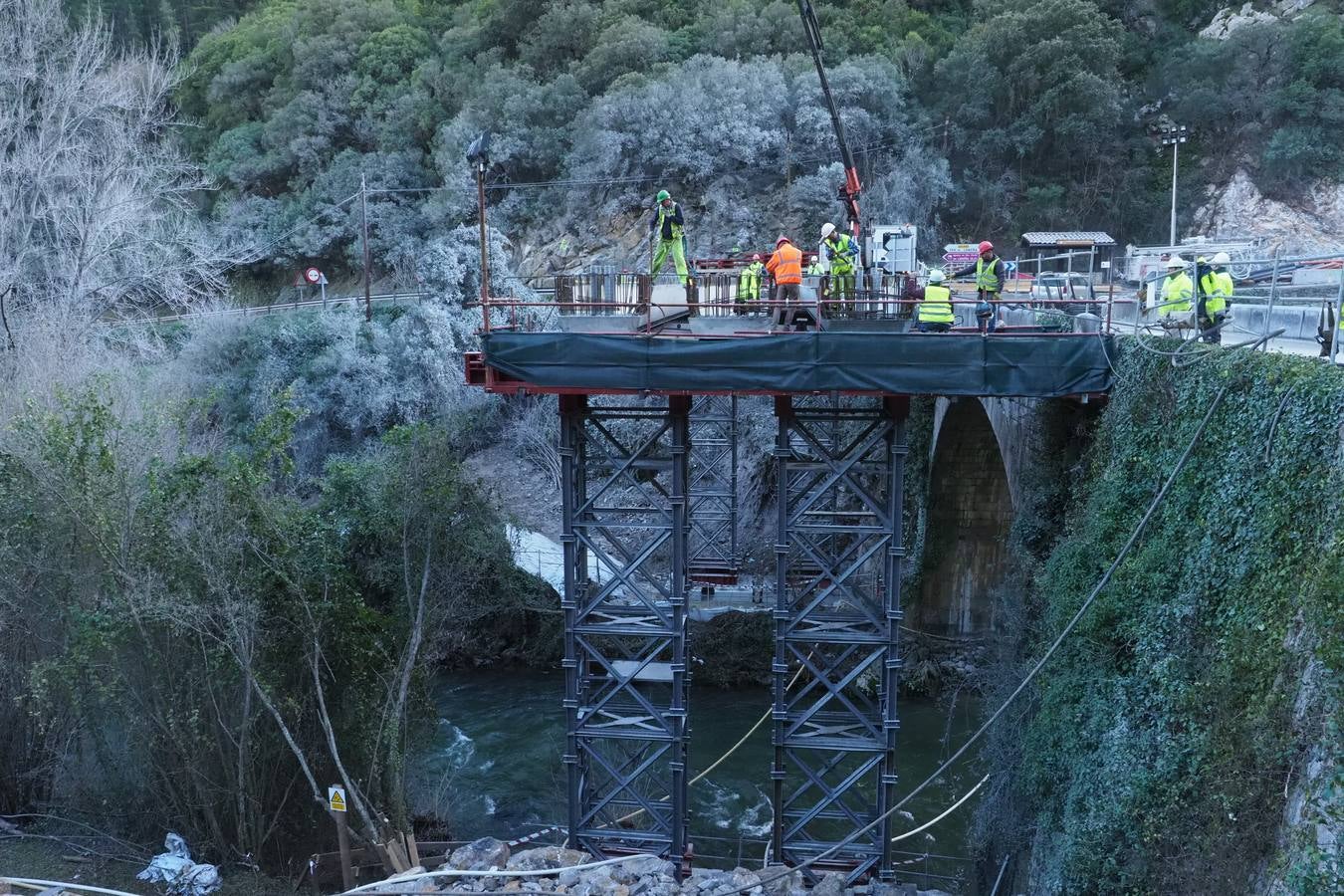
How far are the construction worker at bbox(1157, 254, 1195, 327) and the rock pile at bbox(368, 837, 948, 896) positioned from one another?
309 inches

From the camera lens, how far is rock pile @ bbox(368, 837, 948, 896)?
1247 centimetres

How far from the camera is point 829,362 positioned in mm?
12469

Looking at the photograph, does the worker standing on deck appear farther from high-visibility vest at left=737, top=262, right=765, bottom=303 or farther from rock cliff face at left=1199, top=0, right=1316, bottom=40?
rock cliff face at left=1199, top=0, right=1316, bottom=40

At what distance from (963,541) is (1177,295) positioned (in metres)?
14.1

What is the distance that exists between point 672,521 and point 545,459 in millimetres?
22580

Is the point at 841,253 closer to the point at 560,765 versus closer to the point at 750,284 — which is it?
the point at 750,284

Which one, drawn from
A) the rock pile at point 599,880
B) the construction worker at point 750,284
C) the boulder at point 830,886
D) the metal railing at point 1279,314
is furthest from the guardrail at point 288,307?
the metal railing at point 1279,314

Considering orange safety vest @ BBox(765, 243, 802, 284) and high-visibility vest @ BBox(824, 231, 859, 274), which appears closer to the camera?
orange safety vest @ BBox(765, 243, 802, 284)

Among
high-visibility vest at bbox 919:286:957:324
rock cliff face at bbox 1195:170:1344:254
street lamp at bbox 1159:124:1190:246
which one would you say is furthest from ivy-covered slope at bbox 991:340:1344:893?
rock cliff face at bbox 1195:170:1344:254

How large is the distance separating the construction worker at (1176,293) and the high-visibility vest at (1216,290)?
425mm

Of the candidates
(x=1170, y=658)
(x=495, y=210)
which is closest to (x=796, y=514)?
(x=1170, y=658)

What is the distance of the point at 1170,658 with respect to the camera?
948cm

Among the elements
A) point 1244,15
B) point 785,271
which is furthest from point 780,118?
point 785,271

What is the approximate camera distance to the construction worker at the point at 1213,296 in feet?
37.6
